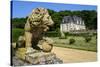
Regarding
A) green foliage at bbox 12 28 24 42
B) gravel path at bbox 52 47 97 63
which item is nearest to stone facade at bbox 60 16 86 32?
gravel path at bbox 52 47 97 63

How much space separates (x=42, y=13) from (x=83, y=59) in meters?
0.83

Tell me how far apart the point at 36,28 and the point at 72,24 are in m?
0.50

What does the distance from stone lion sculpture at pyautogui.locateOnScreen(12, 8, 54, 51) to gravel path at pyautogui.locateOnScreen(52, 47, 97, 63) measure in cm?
15

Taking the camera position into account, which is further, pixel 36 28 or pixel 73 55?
pixel 73 55

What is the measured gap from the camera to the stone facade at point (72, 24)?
2484mm

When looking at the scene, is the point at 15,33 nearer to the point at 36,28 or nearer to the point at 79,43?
the point at 36,28

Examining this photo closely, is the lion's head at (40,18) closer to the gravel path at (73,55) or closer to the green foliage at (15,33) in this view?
the green foliage at (15,33)

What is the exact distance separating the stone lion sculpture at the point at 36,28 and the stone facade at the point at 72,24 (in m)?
0.19

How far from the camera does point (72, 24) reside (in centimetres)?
253

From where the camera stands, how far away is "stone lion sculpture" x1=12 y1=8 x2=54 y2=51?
2318 mm

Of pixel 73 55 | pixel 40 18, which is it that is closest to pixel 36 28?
pixel 40 18

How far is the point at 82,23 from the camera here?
258cm

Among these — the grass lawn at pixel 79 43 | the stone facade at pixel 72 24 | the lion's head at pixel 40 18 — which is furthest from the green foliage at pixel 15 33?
the stone facade at pixel 72 24

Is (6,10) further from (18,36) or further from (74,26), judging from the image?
(74,26)
